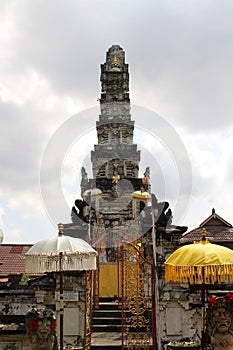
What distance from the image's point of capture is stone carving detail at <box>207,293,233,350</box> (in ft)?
26.9

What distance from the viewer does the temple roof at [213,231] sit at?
1608 cm

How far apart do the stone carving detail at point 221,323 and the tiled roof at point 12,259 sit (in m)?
9.88

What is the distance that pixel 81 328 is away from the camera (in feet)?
37.1

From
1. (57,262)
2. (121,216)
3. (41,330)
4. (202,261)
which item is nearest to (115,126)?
(121,216)

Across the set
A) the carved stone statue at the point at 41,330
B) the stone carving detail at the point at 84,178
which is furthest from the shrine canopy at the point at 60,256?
the stone carving detail at the point at 84,178

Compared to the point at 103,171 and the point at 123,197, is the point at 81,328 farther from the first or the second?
the point at 103,171

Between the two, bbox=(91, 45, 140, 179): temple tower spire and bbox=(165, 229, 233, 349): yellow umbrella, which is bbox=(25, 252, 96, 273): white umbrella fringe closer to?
bbox=(165, 229, 233, 349): yellow umbrella

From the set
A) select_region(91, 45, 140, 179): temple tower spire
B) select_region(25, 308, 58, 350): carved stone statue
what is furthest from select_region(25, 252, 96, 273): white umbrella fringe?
select_region(91, 45, 140, 179): temple tower spire


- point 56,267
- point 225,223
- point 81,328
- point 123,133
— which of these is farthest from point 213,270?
point 123,133

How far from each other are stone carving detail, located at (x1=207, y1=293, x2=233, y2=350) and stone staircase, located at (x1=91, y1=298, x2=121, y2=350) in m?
3.68

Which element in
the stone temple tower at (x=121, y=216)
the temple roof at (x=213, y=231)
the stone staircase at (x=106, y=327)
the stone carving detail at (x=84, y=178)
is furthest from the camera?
the stone carving detail at (x=84, y=178)

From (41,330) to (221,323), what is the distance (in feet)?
11.3

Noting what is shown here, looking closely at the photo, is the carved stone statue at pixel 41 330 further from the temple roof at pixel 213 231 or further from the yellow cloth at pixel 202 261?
the temple roof at pixel 213 231

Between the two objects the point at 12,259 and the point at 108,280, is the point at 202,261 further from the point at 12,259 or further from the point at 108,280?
the point at 12,259
